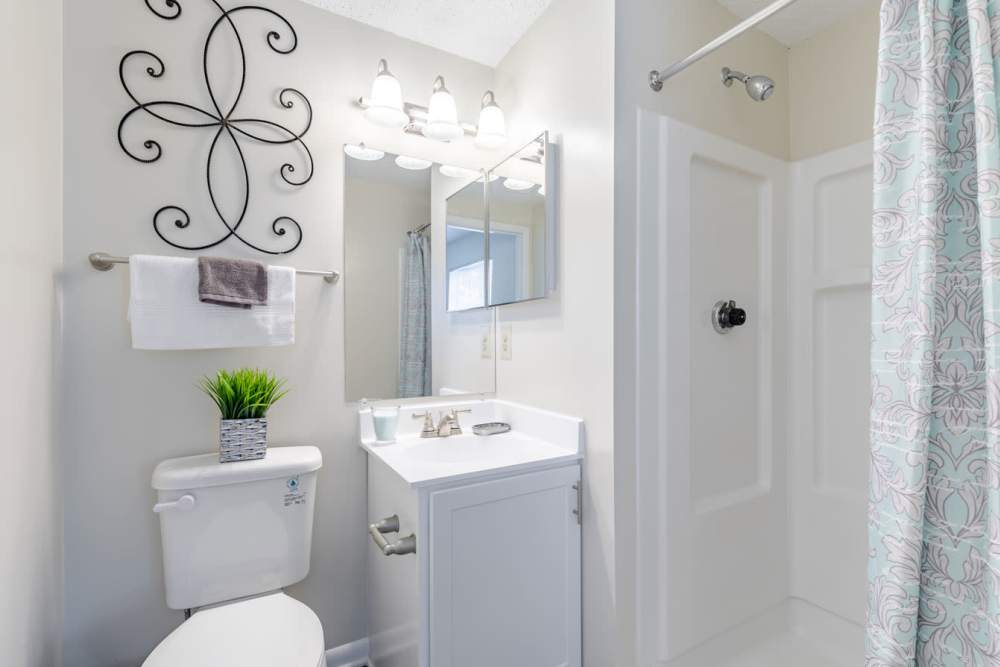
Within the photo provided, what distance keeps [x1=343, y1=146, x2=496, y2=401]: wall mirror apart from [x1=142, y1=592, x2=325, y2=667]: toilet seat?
0.69m

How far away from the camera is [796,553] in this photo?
1774 mm

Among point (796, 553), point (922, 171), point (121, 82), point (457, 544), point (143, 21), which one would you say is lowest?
point (796, 553)

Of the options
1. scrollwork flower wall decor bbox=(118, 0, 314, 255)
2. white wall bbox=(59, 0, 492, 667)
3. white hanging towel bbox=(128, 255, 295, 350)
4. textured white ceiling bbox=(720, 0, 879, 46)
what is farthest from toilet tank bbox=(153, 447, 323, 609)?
textured white ceiling bbox=(720, 0, 879, 46)

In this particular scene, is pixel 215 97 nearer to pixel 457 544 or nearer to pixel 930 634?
pixel 457 544

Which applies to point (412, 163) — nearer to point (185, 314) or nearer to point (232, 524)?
point (185, 314)

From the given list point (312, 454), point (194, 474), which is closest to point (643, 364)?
point (312, 454)

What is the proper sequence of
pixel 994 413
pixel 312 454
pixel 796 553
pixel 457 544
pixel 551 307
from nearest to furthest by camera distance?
pixel 994 413 → pixel 457 544 → pixel 312 454 → pixel 551 307 → pixel 796 553

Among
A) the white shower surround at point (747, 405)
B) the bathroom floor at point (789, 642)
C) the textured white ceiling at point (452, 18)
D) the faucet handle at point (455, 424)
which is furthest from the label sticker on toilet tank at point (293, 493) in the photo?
the textured white ceiling at point (452, 18)

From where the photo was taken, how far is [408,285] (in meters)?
1.80

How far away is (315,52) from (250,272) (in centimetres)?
86

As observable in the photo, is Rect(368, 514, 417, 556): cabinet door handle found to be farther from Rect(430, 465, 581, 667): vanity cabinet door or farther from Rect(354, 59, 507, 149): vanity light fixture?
Rect(354, 59, 507, 149): vanity light fixture

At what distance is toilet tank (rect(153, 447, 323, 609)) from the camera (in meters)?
1.26

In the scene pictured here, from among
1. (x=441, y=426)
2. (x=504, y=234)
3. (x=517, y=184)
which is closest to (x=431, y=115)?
(x=517, y=184)

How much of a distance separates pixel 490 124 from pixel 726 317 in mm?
1127
